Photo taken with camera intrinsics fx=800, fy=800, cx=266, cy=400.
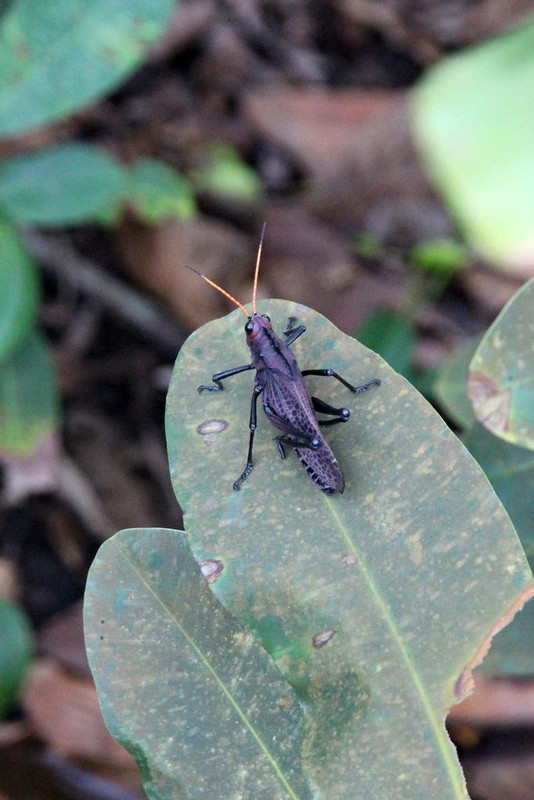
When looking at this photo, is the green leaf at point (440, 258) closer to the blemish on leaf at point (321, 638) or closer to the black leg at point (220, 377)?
the black leg at point (220, 377)

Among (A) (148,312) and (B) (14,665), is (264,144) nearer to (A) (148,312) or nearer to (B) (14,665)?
(A) (148,312)

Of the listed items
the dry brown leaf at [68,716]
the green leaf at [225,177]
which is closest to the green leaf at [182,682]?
the dry brown leaf at [68,716]

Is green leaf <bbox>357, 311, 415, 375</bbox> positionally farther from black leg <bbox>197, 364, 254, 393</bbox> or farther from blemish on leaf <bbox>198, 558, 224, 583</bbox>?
blemish on leaf <bbox>198, 558, 224, 583</bbox>

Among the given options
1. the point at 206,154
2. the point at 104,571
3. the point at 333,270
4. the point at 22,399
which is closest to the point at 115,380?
the point at 22,399

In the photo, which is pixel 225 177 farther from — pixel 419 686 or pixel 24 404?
pixel 419 686

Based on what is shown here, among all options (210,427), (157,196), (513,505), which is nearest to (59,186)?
(157,196)

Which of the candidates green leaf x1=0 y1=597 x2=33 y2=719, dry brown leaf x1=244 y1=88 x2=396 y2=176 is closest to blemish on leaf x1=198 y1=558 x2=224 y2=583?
green leaf x1=0 y1=597 x2=33 y2=719
